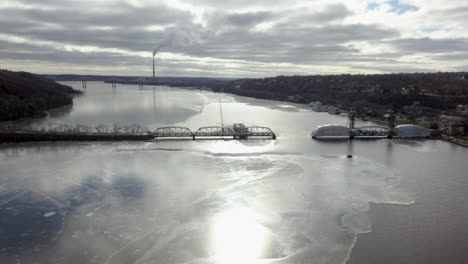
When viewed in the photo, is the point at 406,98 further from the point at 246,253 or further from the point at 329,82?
the point at 246,253

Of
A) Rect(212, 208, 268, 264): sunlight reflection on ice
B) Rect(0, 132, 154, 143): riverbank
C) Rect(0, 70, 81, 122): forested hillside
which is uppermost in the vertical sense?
Rect(0, 70, 81, 122): forested hillside

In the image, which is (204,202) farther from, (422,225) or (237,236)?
(422,225)

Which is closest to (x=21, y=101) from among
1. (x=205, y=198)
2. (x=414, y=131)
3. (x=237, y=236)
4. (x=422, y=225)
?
(x=205, y=198)

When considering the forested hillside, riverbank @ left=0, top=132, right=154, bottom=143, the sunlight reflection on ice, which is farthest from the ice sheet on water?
the forested hillside

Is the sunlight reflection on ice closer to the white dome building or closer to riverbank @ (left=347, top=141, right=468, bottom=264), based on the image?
riverbank @ (left=347, top=141, right=468, bottom=264)

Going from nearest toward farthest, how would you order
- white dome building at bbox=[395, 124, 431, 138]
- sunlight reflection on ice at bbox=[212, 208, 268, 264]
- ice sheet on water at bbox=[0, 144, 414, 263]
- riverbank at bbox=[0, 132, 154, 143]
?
sunlight reflection on ice at bbox=[212, 208, 268, 264]
ice sheet on water at bbox=[0, 144, 414, 263]
riverbank at bbox=[0, 132, 154, 143]
white dome building at bbox=[395, 124, 431, 138]

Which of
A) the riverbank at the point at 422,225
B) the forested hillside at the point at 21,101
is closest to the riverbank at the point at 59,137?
the forested hillside at the point at 21,101

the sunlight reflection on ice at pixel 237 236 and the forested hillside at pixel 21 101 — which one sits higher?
the forested hillside at pixel 21 101

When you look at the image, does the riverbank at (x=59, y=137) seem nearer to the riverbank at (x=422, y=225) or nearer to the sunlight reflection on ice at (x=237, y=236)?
the sunlight reflection on ice at (x=237, y=236)
